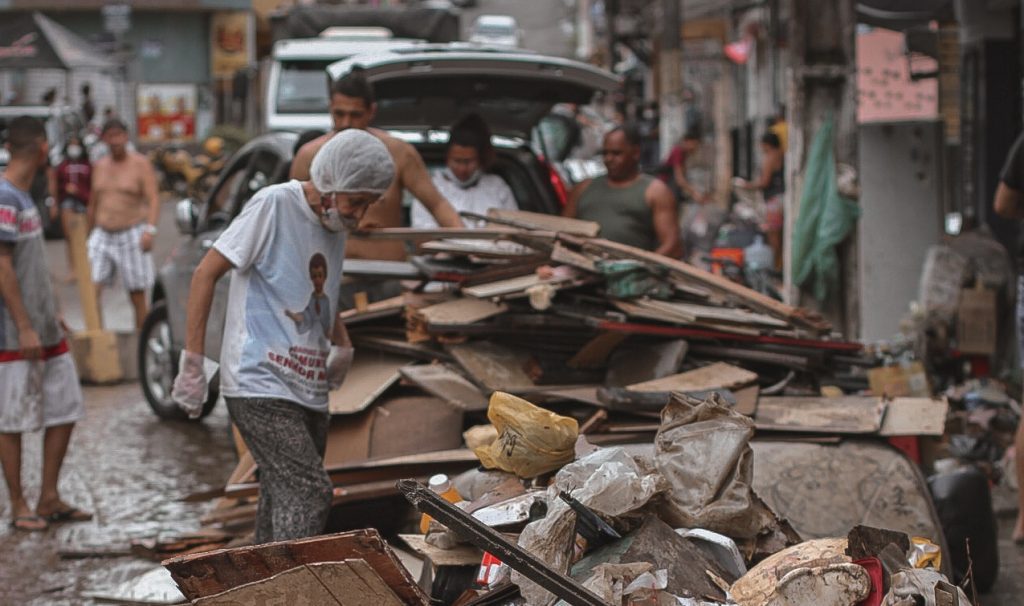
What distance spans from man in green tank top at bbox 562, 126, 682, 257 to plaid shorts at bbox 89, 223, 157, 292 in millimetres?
5725

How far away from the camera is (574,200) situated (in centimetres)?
866

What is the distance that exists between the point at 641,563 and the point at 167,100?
39051mm

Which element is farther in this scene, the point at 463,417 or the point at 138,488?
the point at 138,488

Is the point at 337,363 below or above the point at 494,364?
above

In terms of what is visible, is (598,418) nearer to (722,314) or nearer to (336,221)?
(722,314)

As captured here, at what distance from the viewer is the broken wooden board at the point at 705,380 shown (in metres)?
6.31

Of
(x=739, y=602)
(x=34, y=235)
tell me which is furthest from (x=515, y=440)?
(x=34, y=235)

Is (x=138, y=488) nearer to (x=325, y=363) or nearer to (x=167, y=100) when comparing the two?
(x=325, y=363)

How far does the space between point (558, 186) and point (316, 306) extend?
3.78 meters

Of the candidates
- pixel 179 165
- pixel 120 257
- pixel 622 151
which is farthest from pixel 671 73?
pixel 622 151

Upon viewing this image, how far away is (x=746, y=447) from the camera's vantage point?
4949mm

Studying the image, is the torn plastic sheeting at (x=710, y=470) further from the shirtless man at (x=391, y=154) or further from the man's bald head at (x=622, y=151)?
the man's bald head at (x=622, y=151)

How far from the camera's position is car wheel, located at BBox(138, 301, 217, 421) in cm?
1059

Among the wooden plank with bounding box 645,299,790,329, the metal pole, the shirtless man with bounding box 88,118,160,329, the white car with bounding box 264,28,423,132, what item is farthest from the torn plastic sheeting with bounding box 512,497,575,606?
the metal pole
